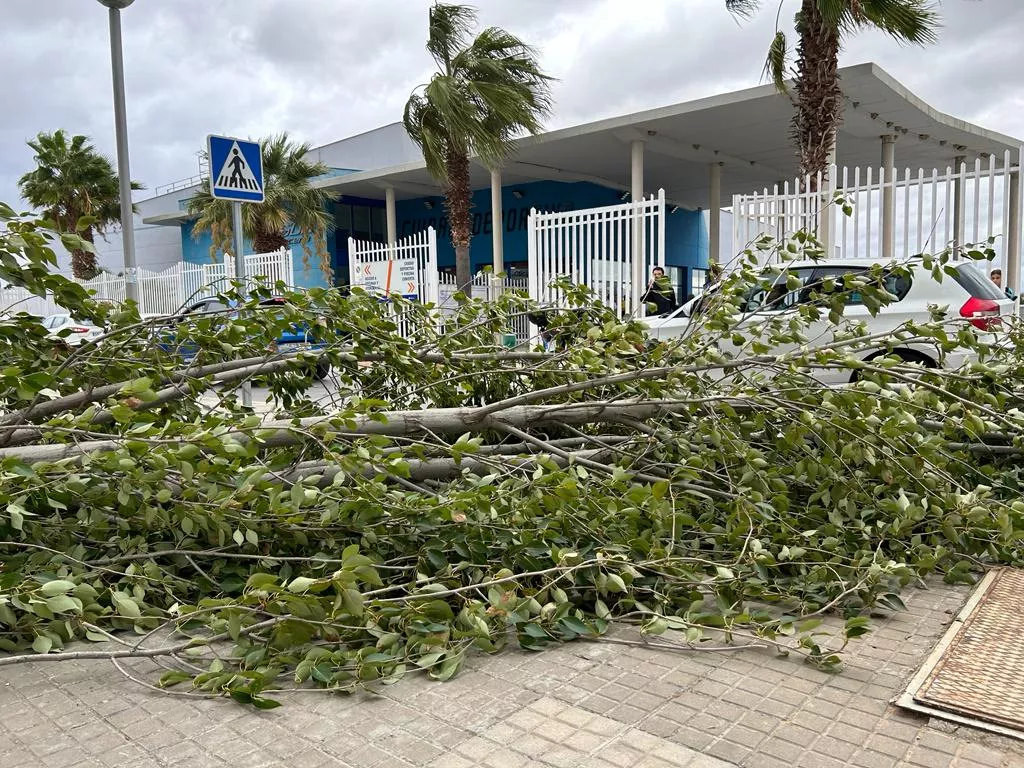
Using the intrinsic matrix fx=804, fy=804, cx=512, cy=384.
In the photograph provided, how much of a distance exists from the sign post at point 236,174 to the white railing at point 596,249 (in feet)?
17.8

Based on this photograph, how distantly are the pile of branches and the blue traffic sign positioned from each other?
2889 mm

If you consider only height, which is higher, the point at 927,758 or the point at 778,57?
the point at 778,57

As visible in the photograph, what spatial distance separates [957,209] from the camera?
49.1 ft

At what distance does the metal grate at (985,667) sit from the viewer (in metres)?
2.38

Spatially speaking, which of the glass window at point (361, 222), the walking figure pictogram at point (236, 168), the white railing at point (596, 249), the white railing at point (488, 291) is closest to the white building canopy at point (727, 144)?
the glass window at point (361, 222)

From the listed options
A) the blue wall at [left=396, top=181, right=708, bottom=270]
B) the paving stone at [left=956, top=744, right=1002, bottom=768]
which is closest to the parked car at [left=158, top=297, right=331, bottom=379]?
the paving stone at [left=956, top=744, right=1002, bottom=768]

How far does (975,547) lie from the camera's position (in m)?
3.61

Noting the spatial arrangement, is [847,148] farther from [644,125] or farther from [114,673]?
[114,673]

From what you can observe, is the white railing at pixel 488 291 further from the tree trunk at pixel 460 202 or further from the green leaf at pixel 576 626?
the green leaf at pixel 576 626

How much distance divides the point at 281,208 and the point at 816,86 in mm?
16778

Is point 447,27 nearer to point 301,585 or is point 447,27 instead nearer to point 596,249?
point 596,249

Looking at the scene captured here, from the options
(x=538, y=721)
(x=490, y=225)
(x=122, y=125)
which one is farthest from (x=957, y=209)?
(x=538, y=721)

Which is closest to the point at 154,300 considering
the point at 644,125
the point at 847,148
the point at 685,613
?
the point at 644,125

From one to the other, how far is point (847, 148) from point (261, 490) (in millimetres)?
20786
